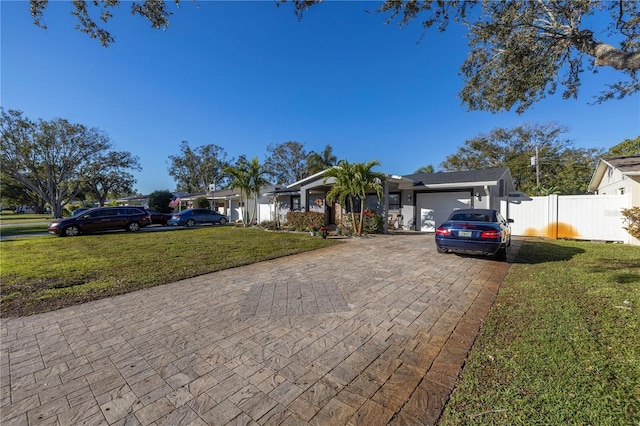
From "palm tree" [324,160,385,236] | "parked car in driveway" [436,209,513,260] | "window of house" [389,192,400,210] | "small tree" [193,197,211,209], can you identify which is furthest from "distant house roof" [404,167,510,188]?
"small tree" [193,197,211,209]

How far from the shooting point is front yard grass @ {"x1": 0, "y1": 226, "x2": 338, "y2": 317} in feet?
15.6

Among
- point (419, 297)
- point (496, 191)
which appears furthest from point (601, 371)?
point (496, 191)

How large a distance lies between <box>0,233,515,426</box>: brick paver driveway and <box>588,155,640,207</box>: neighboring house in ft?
30.8

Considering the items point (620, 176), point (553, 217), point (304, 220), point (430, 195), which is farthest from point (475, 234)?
point (304, 220)

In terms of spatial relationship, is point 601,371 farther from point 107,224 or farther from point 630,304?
point 107,224

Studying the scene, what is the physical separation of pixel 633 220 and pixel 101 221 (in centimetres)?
2445

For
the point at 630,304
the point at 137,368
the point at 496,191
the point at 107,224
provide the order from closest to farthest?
1. the point at 137,368
2. the point at 630,304
3. the point at 496,191
4. the point at 107,224

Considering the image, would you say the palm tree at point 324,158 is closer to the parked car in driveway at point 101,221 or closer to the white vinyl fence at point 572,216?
the parked car in driveway at point 101,221

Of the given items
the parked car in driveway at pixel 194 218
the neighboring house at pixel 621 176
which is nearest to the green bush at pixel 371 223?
the neighboring house at pixel 621 176

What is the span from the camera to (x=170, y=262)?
739 centimetres

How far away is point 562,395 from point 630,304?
3.29 metres

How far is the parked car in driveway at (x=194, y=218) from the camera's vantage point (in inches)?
832

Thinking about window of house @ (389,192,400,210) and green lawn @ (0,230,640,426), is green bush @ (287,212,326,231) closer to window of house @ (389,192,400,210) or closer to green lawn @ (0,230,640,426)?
window of house @ (389,192,400,210)

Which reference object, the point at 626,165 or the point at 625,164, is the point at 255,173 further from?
the point at 625,164
